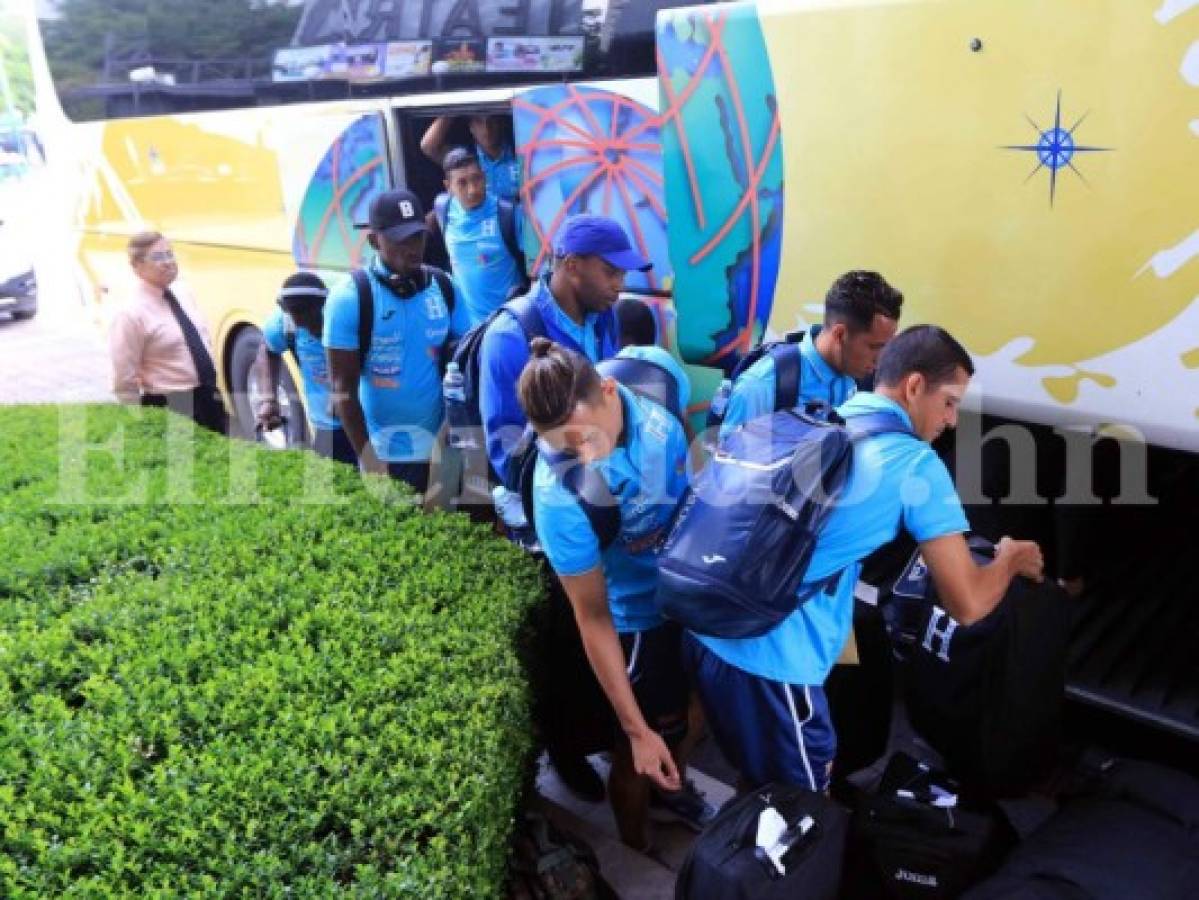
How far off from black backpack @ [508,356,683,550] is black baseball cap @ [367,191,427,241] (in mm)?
1536

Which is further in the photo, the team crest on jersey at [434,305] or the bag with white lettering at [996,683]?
the team crest on jersey at [434,305]

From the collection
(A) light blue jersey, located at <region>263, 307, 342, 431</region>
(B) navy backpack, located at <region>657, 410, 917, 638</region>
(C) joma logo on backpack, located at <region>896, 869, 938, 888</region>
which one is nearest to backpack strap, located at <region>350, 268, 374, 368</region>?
(A) light blue jersey, located at <region>263, 307, 342, 431</region>

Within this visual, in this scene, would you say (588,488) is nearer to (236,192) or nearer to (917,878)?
(917,878)

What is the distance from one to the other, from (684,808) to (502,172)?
3.26m

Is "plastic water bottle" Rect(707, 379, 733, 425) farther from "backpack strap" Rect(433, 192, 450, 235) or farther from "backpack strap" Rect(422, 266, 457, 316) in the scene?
"backpack strap" Rect(433, 192, 450, 235)

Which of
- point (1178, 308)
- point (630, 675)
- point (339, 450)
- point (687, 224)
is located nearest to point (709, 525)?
point (630, 675)

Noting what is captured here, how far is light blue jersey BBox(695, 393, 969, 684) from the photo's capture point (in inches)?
91.9

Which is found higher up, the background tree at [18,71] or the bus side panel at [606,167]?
the background tree at [18,71]

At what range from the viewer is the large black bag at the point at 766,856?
7.30 feet

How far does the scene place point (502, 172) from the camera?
5.23 metres

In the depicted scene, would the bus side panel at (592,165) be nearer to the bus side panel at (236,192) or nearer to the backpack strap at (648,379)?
the backpack strap at (648,379)

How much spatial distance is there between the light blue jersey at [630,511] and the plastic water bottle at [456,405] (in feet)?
3.93

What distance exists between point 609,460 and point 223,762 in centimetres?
106

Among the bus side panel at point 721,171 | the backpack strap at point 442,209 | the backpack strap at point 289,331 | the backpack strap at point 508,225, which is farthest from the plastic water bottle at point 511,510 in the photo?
the backpack strap at point 442,209
